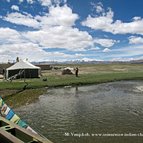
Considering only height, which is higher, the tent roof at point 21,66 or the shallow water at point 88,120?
the tent roof at point 21,66

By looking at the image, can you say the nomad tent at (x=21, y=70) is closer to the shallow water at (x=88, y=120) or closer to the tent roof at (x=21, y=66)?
the tent roof at (x=21, y=66)

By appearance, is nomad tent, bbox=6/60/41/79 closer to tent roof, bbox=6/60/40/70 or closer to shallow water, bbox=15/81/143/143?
tent roof, bbox=6/60/40/70

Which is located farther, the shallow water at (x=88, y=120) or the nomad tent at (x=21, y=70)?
the nomad tent at (x=21, y=70)

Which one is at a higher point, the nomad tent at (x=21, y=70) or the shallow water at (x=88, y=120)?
the nomad tent at (x=21, y=70)

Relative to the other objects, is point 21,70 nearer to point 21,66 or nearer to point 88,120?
point 21,66

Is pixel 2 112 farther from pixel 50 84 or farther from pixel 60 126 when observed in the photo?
pixel 50 84

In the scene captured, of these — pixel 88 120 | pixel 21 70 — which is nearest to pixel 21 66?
pixel 21 70

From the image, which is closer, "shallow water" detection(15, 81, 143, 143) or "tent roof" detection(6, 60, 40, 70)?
"shallow water" detection(15, 81, 143, 143)

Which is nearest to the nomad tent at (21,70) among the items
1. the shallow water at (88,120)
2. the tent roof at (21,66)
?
the tent roof at (21,66)

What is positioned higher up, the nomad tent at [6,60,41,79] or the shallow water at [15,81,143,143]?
the nomad tent at [6,60,41,79]

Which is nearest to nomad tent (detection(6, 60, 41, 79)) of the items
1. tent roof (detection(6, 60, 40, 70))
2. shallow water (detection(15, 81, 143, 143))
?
tent roof (detection(6, 60, 40, 70))

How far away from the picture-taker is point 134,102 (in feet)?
94.2

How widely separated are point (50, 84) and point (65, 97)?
11.7 metres

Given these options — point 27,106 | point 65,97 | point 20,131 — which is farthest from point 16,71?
point 20,131
